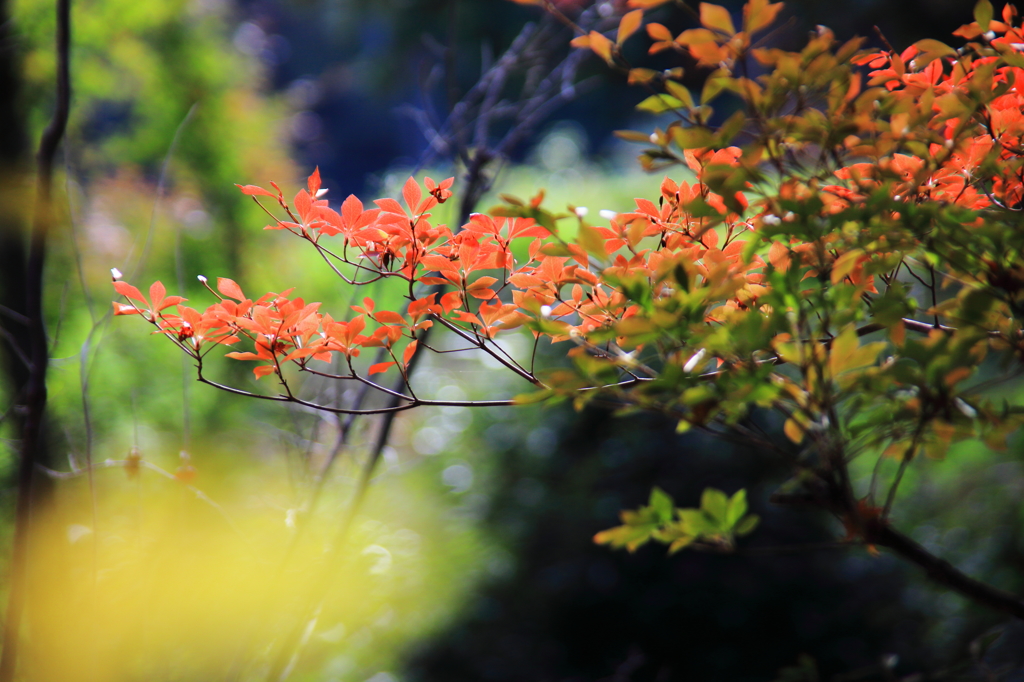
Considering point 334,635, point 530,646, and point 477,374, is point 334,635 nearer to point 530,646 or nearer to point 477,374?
point 530,646

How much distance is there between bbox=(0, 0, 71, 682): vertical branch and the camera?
0.94m

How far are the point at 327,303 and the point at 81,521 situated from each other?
1.91 m

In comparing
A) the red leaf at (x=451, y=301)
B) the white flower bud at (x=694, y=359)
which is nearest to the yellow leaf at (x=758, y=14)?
the white flower bud at (x=694, y=359)

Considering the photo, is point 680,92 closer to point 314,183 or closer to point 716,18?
point 716,18

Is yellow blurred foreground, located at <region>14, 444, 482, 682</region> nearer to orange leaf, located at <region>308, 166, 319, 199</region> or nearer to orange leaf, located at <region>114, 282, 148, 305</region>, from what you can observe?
orange leaf, located at <region>114, 282, 148, 305</region>

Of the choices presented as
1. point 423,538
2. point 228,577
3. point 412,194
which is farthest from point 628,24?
point 423,538

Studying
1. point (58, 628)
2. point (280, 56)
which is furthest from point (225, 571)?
point (280, 56)

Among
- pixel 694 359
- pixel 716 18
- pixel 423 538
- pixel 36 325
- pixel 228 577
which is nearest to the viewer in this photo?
pixel 716 18

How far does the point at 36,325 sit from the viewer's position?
0.98 meters

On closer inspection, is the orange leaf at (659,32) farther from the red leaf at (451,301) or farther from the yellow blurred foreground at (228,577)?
the yellow blurred foreground at (228,577)

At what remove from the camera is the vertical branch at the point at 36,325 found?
94 cm

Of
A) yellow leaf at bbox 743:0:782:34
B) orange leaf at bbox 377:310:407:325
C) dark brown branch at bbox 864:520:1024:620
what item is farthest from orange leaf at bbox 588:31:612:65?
dark brown branch at bbox 864:520:1024:620

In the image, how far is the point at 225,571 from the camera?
216cm

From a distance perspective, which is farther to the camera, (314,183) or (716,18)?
(314,183)
